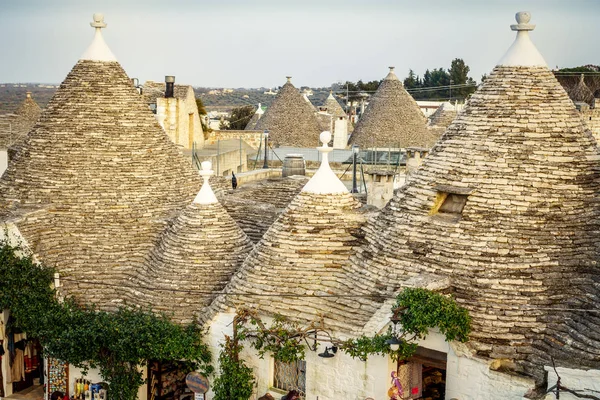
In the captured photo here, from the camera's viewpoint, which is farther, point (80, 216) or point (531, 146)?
point (80, 216)

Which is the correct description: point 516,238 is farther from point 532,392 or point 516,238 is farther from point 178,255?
point 178,255

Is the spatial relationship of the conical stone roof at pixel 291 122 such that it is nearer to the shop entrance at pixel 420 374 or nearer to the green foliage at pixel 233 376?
the green foliage at pixel 233 376

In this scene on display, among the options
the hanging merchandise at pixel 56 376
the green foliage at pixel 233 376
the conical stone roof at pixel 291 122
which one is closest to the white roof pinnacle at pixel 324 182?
the green foliage at pixel 233 376

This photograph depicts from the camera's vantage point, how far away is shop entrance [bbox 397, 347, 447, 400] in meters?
14.7

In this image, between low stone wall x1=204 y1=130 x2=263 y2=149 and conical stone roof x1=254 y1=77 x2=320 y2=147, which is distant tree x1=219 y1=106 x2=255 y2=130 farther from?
conical stone roof x1=254 y1=77 x2=320 y2=147

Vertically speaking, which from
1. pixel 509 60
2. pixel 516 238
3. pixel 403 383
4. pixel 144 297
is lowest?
pixel 403 383

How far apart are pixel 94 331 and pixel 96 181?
3871mm

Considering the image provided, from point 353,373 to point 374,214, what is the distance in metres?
3.29

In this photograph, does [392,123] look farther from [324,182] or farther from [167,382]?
[167,382]

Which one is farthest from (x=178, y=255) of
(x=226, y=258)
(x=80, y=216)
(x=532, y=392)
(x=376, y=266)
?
(x=532, y=392)

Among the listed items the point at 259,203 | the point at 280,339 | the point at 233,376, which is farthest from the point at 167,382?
the point at 259,203

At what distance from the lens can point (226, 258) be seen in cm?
1761

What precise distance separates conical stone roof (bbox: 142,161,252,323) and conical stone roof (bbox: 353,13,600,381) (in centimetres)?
294

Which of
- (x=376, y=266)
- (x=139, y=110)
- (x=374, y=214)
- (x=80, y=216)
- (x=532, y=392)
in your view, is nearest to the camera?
(x=532, y=392)
